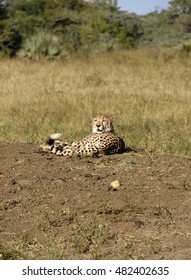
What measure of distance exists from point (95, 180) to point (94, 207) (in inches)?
30.1

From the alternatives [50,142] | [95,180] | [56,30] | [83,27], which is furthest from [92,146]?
[56,30]

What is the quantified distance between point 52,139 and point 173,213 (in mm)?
2399

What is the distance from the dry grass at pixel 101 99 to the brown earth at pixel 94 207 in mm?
1275

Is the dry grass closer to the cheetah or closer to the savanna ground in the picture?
the savanna ground

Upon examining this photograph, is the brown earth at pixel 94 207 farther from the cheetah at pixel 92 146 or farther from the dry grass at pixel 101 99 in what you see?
the dry grass at pixel 101 99

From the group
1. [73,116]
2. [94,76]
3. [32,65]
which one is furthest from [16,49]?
[73,116]

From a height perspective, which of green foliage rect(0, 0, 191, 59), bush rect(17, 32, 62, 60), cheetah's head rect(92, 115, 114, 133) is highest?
cheetah's head rect(92, 115, 114, 133)

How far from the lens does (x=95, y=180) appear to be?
5680mm

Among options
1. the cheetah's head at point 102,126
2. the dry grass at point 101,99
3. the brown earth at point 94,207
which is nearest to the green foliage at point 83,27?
the dry grass at point 101,99

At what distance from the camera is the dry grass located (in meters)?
8.22

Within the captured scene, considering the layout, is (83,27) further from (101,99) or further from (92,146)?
(92,146)

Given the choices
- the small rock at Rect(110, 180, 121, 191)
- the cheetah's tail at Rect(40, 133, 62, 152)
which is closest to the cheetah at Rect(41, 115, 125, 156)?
the cheetah's tail at Rect(40, 133, 62, 152)
